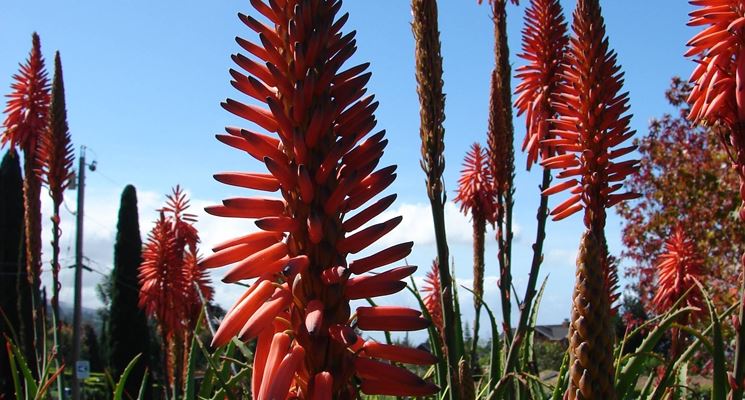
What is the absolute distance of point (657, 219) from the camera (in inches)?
493

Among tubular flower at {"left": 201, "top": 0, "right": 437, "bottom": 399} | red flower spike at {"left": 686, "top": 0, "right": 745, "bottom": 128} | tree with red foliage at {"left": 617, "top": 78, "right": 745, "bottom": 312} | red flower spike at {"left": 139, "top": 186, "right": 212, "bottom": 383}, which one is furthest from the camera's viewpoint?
tree with red foliage at {"left": 617, "top": 78, "right": 745, "bottom": 312}

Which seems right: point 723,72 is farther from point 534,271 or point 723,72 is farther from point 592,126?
point 534,271

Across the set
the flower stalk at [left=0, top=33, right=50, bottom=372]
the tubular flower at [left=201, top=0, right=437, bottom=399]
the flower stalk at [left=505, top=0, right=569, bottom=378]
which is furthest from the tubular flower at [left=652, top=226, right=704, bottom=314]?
the flower stalk at [left=0, top=33, right=50, bottom=372]

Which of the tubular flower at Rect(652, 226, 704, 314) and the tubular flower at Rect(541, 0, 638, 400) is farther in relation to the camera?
the tubular flower at Rect(652, 226, 704, 314)

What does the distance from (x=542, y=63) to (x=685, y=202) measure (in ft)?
32.6

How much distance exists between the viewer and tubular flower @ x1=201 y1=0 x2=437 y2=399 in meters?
1.36

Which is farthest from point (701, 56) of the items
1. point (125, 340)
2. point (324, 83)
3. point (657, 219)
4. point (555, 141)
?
point (125, 340)

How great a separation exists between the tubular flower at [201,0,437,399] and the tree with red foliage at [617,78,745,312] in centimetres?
1035

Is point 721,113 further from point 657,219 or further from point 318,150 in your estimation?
point 657,219

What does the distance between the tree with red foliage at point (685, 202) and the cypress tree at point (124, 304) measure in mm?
19032

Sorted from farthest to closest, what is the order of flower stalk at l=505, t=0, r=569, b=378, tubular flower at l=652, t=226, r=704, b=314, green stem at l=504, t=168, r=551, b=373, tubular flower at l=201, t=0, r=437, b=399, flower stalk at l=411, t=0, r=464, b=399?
tubular flower at l=652, t=226, r=704, b=314 < flower stalk at l=505, t=0, r=569, b=378 < green stem at l=504, t=168, r=551, b=373 < flower stalk at l=411, t=0, r=464, b=399 < tubular flower at l=201, t=0, r=437, b=399

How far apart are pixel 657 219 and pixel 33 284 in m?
10.7

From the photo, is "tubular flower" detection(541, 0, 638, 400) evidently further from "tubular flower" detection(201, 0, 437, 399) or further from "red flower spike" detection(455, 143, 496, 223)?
"red flower spike" detection(455, 143, 496, 223)

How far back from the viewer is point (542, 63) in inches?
155
